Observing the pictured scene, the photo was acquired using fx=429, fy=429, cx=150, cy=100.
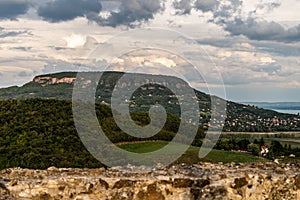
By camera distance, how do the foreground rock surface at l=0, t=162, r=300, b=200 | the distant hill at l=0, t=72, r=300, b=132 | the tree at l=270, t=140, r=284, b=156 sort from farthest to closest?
1. the distant hill at l=0, t=72, r=300, b=132
2. the tree at l=270, t=140, r=284, b=156
3. the foreground rock surface at l=0, t=162, r=300, b=200

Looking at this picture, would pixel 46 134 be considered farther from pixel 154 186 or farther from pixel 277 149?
pixel 154 186

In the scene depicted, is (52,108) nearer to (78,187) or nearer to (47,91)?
(78,187)

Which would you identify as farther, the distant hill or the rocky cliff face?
the rocky cliff face

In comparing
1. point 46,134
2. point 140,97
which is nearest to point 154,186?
point 46,134

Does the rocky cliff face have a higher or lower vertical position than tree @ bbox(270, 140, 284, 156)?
higher

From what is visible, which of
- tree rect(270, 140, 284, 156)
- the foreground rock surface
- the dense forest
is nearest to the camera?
the foreground rock surface

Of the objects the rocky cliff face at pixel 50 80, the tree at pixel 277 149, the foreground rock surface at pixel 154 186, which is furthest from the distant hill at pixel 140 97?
the foreground rock surface at pixel 154 186

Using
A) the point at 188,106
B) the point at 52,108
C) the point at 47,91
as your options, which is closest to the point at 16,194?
the point at 188,106

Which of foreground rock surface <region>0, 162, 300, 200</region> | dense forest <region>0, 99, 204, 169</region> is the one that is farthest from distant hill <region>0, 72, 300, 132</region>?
foreground rock surface <region>0, 162, 300, 200</region>

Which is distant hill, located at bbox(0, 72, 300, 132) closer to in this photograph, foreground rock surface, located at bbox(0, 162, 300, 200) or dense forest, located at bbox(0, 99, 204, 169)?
dense forest, located at bbox(0, 99, 204, 169)

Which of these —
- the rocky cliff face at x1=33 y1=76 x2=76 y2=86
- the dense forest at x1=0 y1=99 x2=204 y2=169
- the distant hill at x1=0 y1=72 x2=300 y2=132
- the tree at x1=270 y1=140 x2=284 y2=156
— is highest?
the rocky cliff face at x1=33 y1=76 x2=76 y2=86
